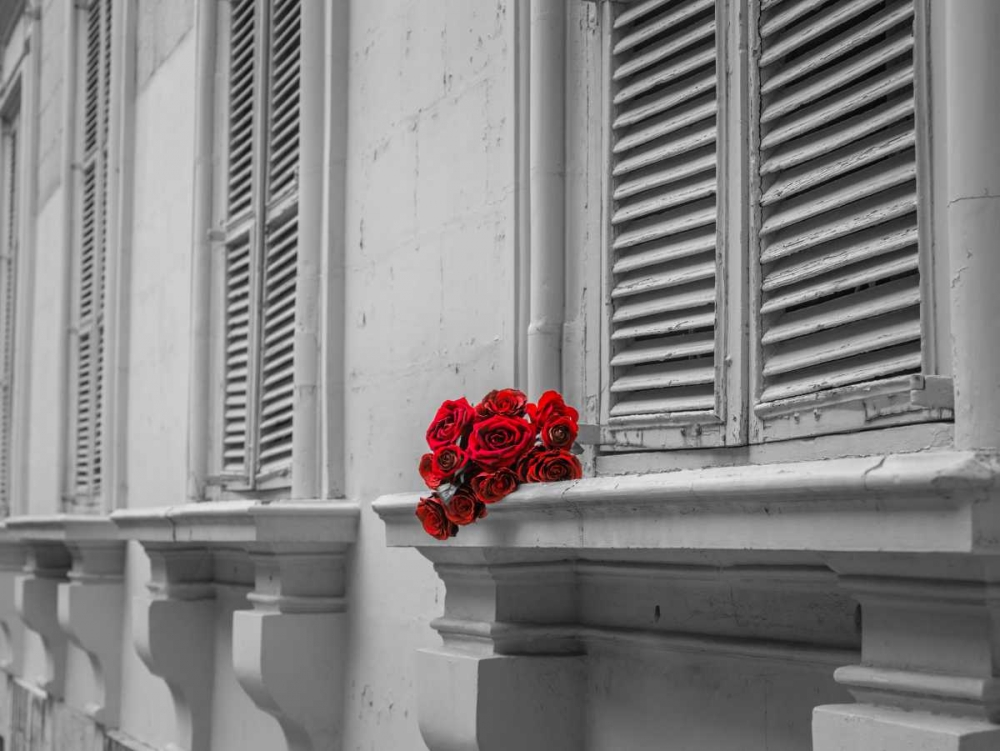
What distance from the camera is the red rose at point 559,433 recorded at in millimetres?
3305

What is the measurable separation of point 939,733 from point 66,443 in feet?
25.1

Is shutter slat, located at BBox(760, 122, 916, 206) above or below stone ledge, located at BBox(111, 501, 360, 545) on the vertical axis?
above

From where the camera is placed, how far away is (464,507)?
3.41 m

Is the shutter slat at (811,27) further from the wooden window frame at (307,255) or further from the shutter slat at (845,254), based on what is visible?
the wooden window frame at (307,255)

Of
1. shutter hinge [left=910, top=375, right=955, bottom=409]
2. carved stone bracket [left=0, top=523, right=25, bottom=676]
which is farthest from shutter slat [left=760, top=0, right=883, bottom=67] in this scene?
carved stone bracket [left=0, top=523, right=25, bottom=676]

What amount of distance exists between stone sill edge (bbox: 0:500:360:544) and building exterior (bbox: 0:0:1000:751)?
0.02m

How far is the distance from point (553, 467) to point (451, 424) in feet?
1.09

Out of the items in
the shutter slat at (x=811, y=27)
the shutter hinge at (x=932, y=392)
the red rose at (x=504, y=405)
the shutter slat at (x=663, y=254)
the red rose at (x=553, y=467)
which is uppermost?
the shutter slat at (x=811, y=27)

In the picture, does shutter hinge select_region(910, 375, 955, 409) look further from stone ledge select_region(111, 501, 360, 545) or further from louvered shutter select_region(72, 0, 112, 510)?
louvered shutter select_region(72, 0, 112, 510)

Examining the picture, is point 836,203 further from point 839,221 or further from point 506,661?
point 506,661

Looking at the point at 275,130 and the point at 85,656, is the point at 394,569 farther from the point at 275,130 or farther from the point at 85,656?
the point at 85,656

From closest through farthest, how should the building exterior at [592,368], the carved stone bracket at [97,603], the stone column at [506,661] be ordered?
the building exterior at [592,368] < the stone column at [506,661] < the carved stone bracket at [97,603]

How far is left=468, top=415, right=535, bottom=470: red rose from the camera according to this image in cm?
334

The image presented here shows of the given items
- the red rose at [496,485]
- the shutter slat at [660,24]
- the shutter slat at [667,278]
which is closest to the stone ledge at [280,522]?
the red rose at [496,485]
